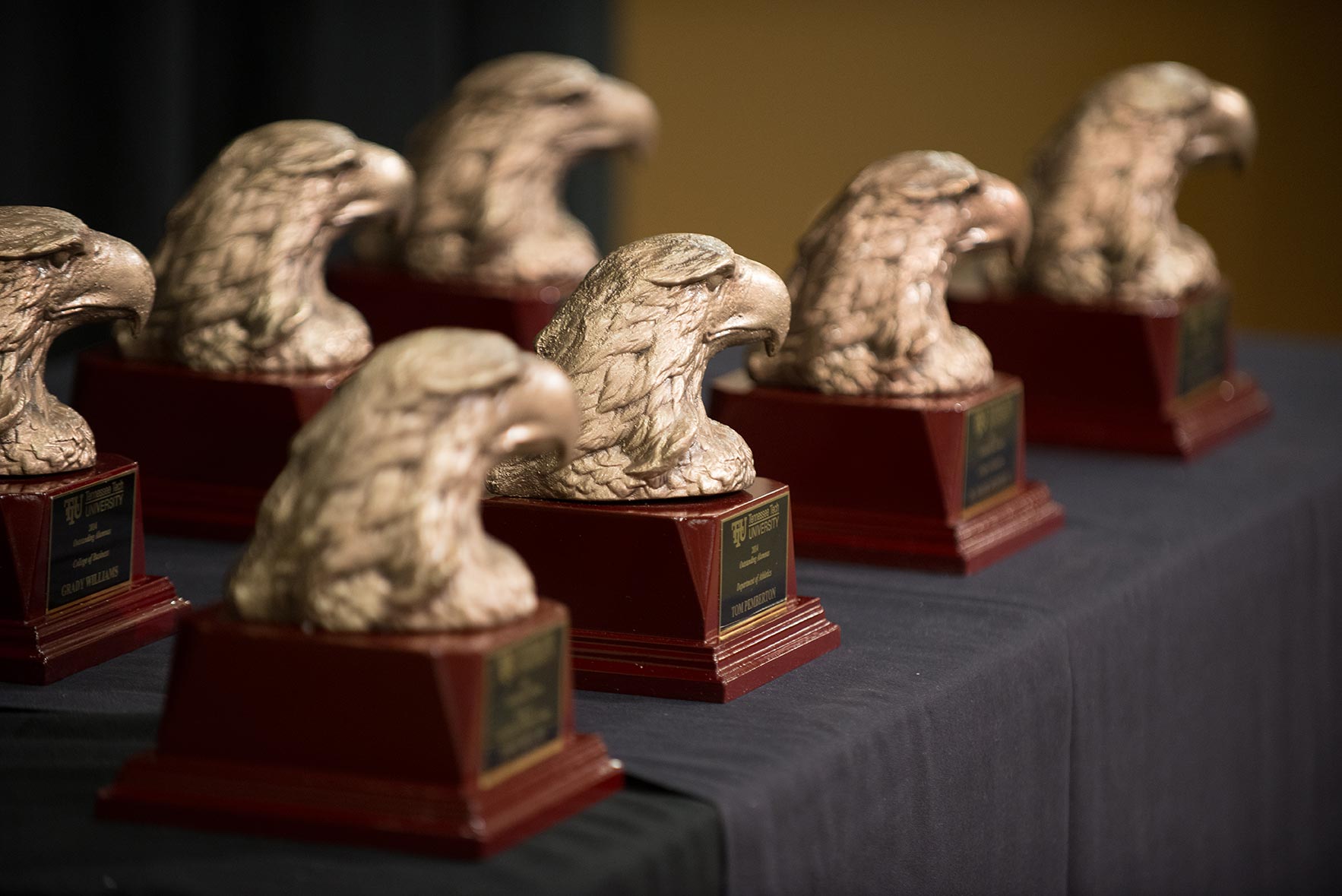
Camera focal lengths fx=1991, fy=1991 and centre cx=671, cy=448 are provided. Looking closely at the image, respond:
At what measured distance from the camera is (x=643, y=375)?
2.24 m

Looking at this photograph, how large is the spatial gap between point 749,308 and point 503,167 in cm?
144

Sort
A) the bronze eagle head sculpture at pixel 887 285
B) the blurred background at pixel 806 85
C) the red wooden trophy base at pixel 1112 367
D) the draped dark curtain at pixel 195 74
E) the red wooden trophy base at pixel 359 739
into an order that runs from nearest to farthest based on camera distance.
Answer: the red wooden trophy base at pixel 359 739, the bronze eagle head sculpture at pixel 887 285, the red wooden trophy base at pixel 1112 367, the draped dark curtain at pixel 195 74, the blurred background at pixel 806 85

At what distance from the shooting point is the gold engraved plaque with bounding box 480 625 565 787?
5.70ft

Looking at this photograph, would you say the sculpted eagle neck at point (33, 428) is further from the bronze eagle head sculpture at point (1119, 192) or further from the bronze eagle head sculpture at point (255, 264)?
the bronze eagle head sculpture at point (1119, 192)

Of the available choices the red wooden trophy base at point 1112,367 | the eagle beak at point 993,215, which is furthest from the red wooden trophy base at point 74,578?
the red wooden trophy base at point 1112,367

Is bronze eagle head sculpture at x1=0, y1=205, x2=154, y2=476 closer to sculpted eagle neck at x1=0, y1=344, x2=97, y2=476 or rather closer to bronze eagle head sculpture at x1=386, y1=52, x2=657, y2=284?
sculpted eagle neck at x1=0, y1=344, x2=97, y2=476

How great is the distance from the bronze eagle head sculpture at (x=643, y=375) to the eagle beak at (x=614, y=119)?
1.53 metres

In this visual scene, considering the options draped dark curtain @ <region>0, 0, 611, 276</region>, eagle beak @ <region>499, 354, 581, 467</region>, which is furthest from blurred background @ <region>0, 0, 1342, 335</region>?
eagle beak @ <region>499, 354, 581, 467</region>

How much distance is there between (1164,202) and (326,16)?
7.14ft

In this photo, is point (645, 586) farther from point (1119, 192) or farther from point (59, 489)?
point (1119, 192)

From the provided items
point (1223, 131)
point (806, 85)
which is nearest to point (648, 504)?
point (1223, 131)

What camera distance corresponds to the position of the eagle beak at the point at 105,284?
2.34 meters

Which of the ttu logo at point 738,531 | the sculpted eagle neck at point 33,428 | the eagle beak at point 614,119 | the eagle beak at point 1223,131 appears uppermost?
the eagle beak at point 1223,131

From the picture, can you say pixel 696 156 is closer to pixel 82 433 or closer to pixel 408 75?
pixel 408 75
